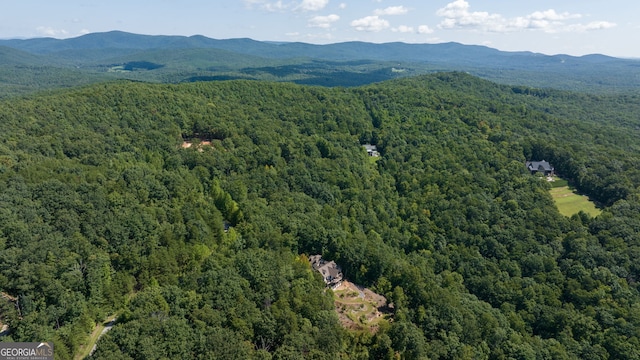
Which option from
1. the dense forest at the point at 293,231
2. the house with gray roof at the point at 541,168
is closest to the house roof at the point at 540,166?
the house with gray roof at the point at 541,168

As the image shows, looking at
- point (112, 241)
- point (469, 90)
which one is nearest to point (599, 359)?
point (112, 241)

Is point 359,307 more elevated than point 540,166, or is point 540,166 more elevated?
point 540,166

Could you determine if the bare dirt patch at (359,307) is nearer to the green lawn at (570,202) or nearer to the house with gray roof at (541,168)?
the green lawn at (570,202)

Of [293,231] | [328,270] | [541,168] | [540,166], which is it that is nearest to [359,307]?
[328,270]

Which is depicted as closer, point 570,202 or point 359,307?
point 359,307

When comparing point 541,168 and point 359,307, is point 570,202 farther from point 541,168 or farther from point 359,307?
point 359,307

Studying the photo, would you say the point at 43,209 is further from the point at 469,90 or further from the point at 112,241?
the point at 469,90

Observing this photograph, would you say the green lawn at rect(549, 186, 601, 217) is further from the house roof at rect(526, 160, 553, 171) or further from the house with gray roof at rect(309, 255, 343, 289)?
the house with gray roof at rect(309, 255, 343, 289)
